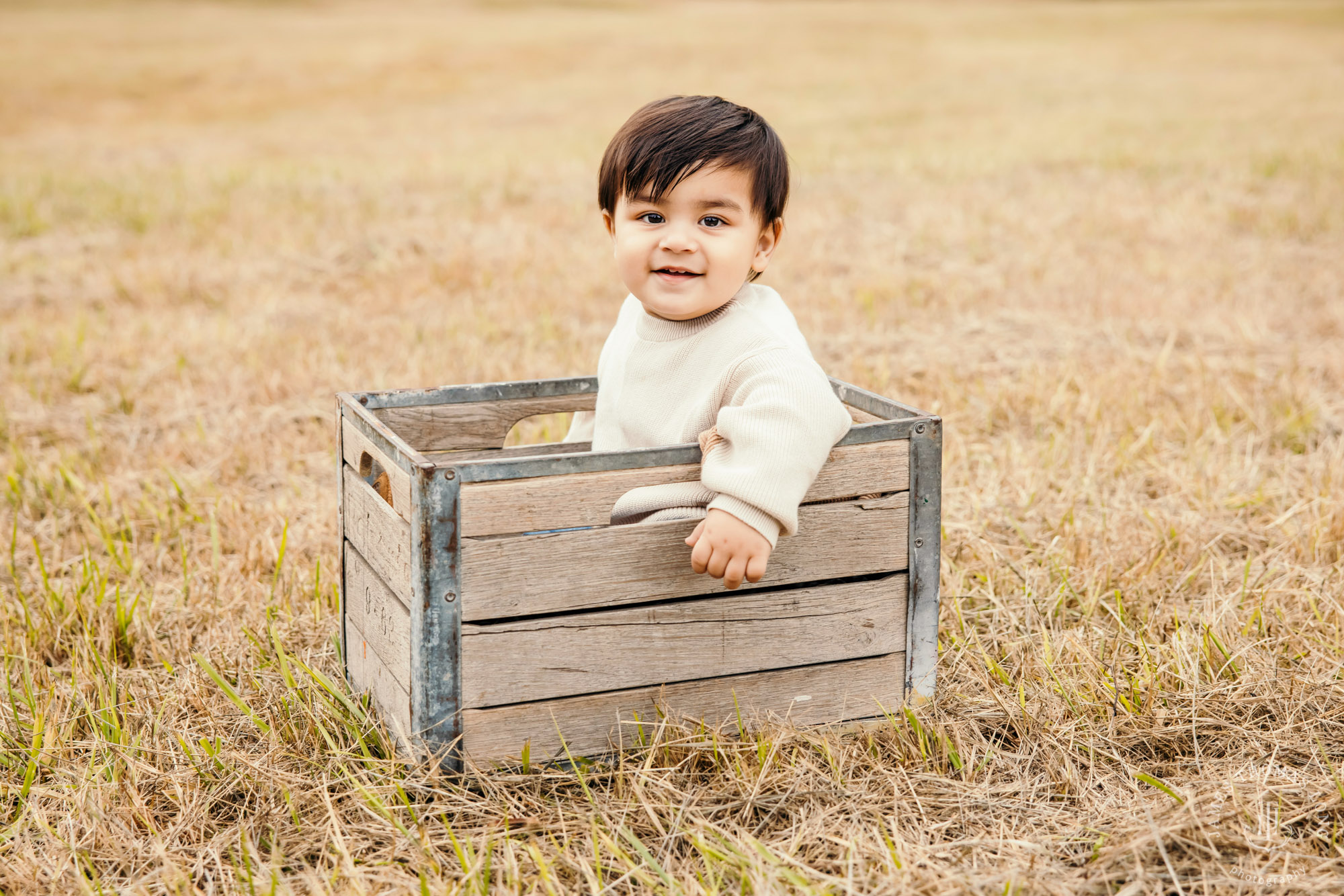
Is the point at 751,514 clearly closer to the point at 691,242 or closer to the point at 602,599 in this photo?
the point at 602,599

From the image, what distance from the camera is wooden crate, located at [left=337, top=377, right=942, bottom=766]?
186 centimetres

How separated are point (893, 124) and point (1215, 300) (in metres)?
9.72

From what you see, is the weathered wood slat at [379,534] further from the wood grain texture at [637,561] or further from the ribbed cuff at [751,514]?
the ribbed cuff at [751,514]

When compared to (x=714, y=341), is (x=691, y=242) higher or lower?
higher

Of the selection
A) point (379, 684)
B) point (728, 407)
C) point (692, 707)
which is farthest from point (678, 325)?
point (379, 684)

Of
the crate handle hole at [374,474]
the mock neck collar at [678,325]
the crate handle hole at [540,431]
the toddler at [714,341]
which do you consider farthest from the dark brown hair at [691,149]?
the crate handle hole at [540,431]

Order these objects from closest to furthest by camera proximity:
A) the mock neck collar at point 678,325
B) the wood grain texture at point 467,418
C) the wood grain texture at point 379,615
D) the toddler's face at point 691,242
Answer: the wood grain texture at point 379,615
the toddler's face at point 691,242
the mock neck collar at point 678,325
the wood grain texture at point 467,418

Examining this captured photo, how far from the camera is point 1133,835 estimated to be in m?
1.79

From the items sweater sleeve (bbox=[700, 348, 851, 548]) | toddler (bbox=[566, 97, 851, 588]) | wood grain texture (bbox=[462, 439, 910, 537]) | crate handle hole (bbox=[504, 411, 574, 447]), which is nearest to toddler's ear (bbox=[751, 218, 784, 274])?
toddler (bbox=[566, 97, 851, 588])

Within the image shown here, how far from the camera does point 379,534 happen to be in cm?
205

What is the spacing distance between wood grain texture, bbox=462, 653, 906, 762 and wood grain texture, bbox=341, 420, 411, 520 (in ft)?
1.17

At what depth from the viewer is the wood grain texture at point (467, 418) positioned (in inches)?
97.3

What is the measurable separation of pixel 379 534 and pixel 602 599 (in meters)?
0.42

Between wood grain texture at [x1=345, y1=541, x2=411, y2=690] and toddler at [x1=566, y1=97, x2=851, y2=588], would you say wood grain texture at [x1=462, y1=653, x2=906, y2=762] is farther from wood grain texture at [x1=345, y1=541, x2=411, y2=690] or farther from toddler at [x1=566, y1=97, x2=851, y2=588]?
toddler at [x1=566, y1=97, x2=851, y2=588]
